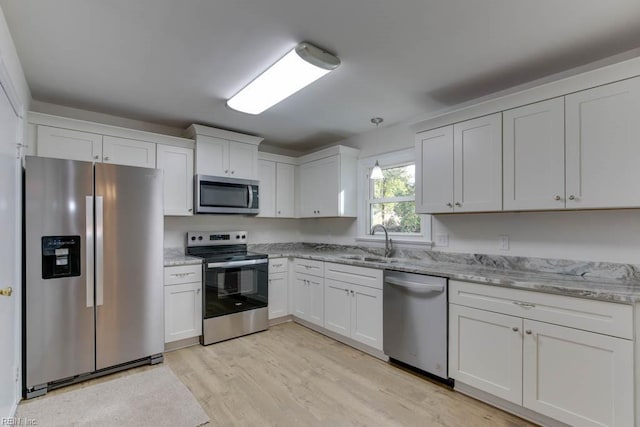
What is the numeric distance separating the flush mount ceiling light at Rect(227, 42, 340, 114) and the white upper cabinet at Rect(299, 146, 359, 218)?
52.2 inches

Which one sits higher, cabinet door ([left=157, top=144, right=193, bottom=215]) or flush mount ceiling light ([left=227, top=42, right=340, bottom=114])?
flush mount ceiling light ([left=227, top=42, right=340, bottom=114])

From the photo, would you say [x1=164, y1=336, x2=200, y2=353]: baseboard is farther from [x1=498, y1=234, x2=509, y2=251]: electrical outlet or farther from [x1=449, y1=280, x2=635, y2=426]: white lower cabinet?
[x1=498, y1=234, x2=509, y2=251]: electrical outlet

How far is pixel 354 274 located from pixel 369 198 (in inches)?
44.4

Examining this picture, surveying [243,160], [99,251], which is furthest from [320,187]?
[99,251]

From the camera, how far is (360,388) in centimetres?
242

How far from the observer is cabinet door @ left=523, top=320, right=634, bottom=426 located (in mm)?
1681

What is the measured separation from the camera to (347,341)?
3.28 m

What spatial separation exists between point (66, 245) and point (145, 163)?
3.71ft

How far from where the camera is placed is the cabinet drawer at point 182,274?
305 centimetres

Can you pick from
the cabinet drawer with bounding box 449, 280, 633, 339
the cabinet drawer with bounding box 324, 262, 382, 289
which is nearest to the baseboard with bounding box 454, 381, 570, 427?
the cabinet drawer with bounding box 449, 280, 633, 339

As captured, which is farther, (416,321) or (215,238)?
(215,238)

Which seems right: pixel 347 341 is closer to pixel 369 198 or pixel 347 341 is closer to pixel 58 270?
pixel 369 198

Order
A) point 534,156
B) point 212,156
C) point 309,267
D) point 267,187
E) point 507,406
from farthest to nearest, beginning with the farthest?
1. point 267,187
2. point 309,267
3. point 212,156
4. point 534,156
5. point 507,406

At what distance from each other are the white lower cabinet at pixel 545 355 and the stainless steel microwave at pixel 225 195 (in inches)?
97.7
